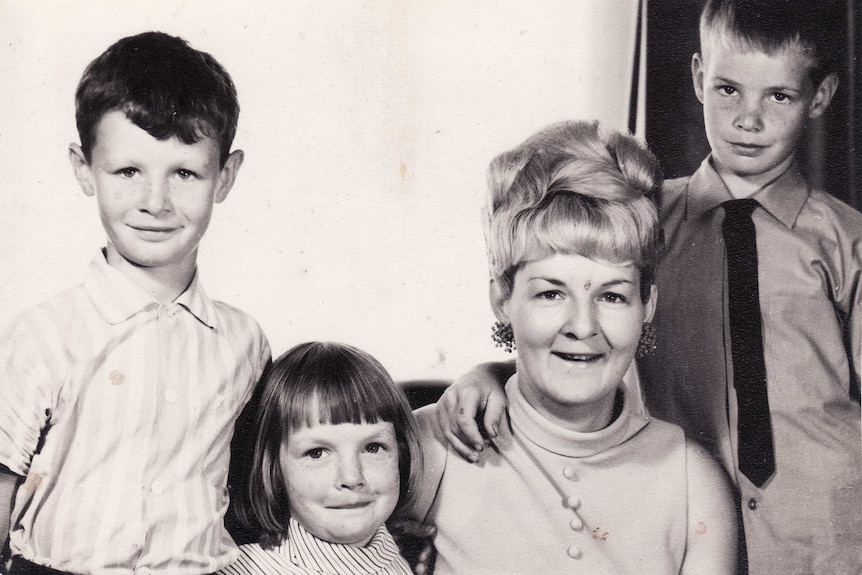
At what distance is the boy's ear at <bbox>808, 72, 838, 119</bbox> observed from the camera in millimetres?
1841

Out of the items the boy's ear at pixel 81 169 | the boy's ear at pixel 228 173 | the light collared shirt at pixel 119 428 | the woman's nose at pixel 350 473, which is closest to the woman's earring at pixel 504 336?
the woman's nose at pixel 350 473

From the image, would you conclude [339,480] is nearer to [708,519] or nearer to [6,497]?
[6,497]

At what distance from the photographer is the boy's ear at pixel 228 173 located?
175 cm

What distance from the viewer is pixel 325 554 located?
1644 mm

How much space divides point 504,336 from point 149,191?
27.6 inches

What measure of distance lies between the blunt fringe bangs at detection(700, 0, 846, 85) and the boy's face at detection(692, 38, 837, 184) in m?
0.01

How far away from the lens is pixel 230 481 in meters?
1.69

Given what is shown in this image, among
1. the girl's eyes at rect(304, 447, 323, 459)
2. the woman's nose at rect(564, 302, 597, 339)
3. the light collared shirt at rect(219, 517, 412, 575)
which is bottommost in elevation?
the light collared shirt at rect(219, 517, 412, 575)

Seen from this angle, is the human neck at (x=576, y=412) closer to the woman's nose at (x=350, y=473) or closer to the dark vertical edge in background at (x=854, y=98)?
the woman's nose at (x=350, y=473)

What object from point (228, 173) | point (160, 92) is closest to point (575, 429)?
point (228, 173)

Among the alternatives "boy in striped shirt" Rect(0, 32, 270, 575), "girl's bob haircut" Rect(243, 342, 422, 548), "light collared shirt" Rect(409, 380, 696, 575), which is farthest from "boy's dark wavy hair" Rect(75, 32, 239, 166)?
"light collared shirt" Rect(409, 380, 696, 575)

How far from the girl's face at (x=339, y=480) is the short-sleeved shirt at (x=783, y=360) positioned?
55cm

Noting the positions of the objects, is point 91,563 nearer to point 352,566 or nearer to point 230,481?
point 230,481

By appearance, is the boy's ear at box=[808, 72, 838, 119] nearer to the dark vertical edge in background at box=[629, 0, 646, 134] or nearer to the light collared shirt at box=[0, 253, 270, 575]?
the dark vertical edge in background at box=[629, 0, 646, 134]
